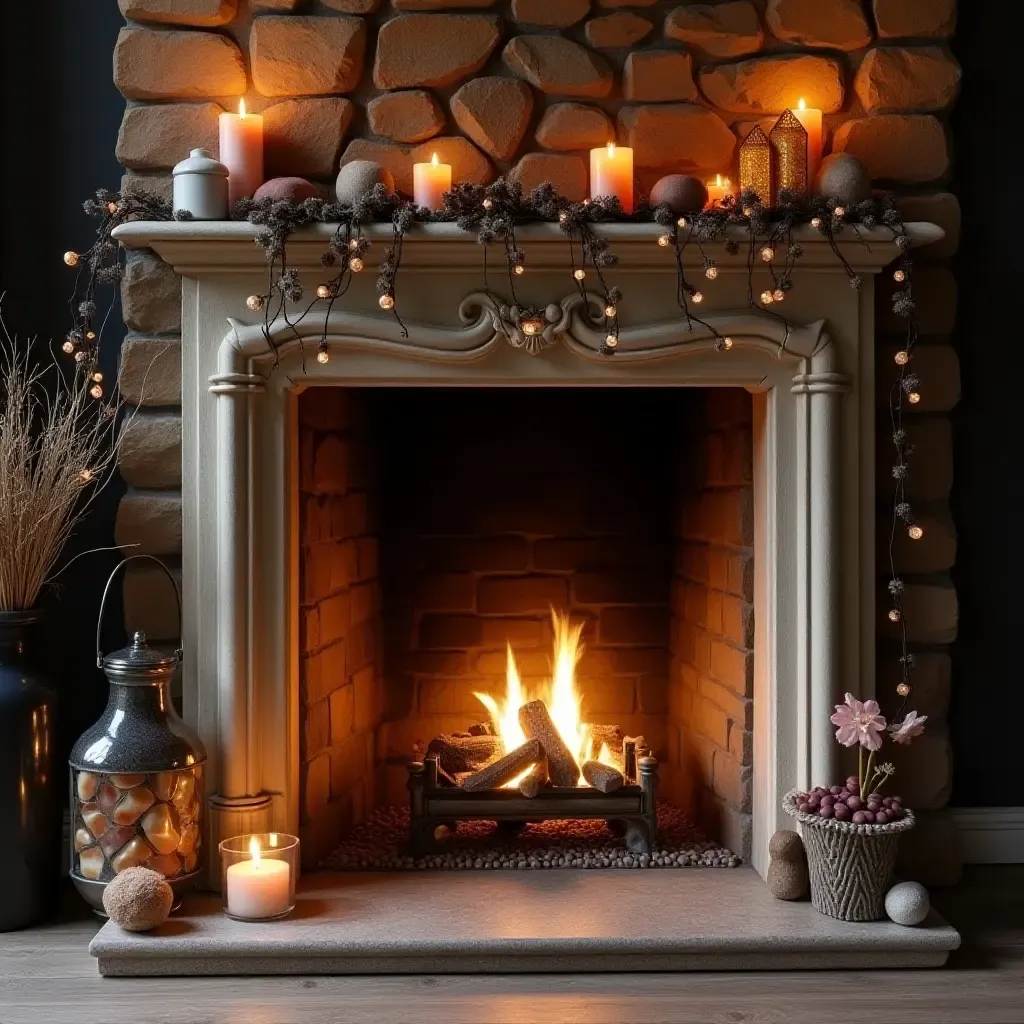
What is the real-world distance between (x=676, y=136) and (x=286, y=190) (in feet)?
2.75

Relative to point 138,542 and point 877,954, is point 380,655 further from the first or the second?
point 877,954

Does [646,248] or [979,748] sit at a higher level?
[646,248]

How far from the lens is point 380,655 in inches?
125

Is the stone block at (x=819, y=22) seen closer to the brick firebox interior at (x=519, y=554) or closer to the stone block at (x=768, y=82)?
the stone block at (x=768, y=82)

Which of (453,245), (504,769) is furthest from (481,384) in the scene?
(504,769)

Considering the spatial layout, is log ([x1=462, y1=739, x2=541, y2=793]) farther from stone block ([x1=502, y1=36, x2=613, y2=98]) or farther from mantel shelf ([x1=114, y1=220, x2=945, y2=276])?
stone block ([x1=502, y1=36, x2=613, y2=98])

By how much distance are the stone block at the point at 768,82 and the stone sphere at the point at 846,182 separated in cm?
21

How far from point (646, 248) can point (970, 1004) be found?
1.54m

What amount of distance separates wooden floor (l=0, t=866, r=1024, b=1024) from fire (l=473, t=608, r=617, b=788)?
0.81 m

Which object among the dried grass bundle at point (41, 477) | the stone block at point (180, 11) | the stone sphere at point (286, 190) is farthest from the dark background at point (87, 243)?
the stone sphere at point (286, 190)

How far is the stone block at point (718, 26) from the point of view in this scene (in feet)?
8.39

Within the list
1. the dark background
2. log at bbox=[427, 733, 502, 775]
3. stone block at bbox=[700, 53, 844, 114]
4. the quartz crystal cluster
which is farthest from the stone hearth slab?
stone block at bbox=[700, 53, 844, 114]

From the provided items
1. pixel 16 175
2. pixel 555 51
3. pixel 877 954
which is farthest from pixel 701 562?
pixel 16 175

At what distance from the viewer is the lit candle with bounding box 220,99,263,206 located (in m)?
2.47
